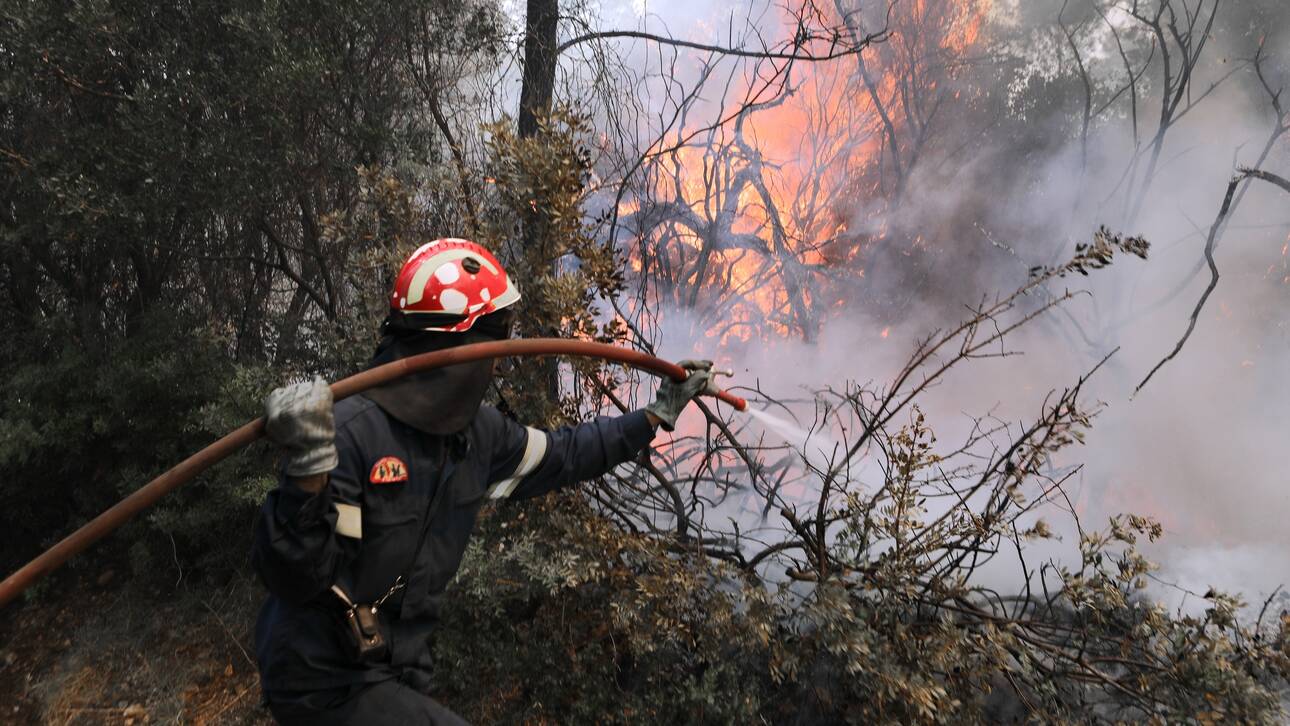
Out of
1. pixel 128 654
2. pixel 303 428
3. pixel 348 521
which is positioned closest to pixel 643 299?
pixel 348 521

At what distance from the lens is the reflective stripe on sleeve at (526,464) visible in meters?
2.45

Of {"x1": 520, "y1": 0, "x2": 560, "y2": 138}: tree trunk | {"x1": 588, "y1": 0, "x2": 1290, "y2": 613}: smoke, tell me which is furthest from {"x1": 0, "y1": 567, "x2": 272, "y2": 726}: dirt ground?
{"x1": 588, "y1": 0, "x2": 1290, "y2": 613}: smoke

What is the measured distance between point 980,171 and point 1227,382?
2.45 m

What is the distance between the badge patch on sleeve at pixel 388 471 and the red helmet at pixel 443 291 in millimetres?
386

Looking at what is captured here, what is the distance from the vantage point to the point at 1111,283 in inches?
232

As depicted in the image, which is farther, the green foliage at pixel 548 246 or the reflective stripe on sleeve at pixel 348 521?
the green foliage at pixel 548 246

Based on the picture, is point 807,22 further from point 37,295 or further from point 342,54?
point 37,295

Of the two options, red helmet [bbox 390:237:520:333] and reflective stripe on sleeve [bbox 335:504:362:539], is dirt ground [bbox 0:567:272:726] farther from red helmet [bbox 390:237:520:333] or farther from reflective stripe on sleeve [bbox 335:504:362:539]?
red helmet [bbox 390:237:520:333]

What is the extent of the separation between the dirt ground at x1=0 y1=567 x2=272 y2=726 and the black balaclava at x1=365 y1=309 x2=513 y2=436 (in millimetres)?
3068

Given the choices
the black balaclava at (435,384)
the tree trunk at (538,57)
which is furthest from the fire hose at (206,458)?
the tree trunk at (538,57)

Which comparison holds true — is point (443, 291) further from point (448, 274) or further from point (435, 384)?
point (435, 384)

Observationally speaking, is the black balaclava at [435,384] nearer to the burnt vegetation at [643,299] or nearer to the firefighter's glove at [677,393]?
the firefighter's glove at [677,393]

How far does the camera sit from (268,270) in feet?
20.5

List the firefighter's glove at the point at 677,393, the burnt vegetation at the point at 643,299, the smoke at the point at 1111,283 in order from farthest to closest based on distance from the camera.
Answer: the smoke at the point at 1111,283, the burnt vegetation at the point at 643,299, the firefighter's glove at the point at 677,393
